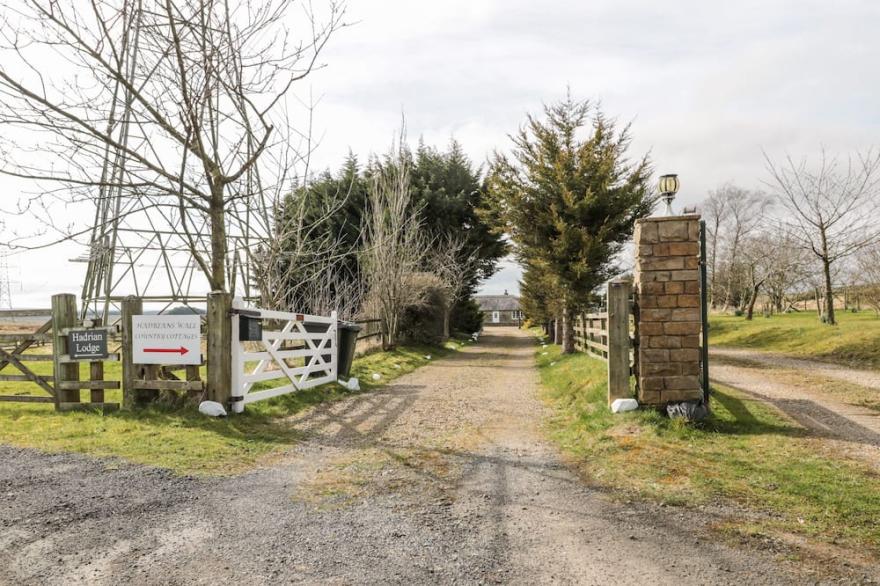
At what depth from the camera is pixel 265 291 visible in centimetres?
1088

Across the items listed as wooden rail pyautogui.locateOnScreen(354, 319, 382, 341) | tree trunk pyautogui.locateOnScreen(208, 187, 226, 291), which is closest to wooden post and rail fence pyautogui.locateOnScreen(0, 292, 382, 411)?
tree trunk pyautogui.locateOnScreen(208, 187, 226, 291)

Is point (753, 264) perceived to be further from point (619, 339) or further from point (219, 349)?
point (219, 349)

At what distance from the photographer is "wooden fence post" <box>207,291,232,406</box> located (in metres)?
7.06

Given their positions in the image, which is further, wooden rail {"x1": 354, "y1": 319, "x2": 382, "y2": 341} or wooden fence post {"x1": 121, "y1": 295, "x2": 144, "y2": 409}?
wooden rail {"x1": 354, "y1": 319, "x2": 382, "y2": 341}

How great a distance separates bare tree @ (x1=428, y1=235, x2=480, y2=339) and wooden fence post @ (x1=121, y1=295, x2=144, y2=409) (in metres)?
15.2

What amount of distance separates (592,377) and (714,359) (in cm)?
592

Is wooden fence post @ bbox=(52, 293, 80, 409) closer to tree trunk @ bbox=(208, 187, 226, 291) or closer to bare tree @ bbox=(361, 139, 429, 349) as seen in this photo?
tree trunk @ bbox=(208, 187, 226, 291)

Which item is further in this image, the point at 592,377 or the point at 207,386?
the point at 592,377

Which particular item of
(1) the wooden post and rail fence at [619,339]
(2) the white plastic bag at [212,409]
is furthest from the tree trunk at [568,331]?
(2) the white plastic bag at [212,409]

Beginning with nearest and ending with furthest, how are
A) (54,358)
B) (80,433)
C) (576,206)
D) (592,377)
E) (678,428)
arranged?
(678,428), (80,433), (54,358), (592,377), (576,206)

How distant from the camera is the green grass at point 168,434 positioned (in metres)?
5.26

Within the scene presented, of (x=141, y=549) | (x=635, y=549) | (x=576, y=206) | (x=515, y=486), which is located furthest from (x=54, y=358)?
(x=576, y=206)

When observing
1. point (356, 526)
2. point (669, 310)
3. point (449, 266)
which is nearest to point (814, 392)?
point (669, 310)

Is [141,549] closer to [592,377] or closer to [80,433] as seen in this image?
[80,433]
